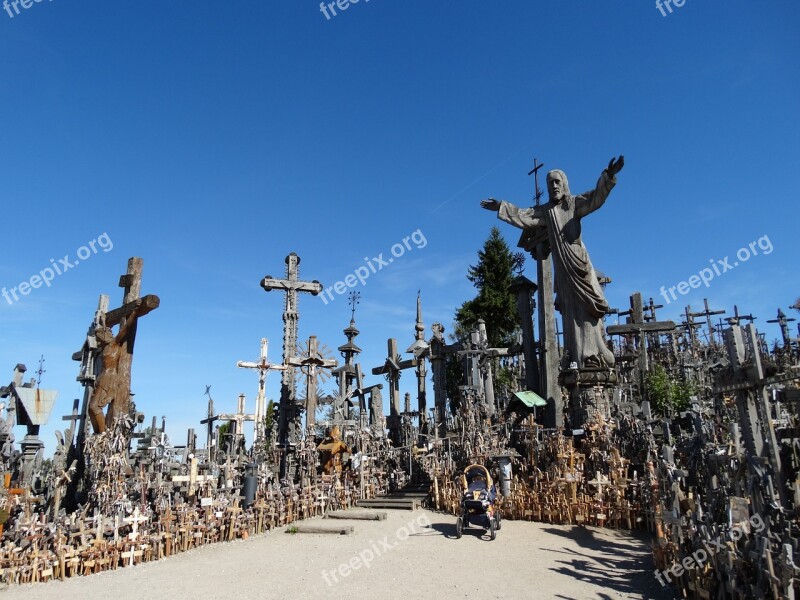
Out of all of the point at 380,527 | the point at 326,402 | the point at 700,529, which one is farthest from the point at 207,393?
the point at 700,529

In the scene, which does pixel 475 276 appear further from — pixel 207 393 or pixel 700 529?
pixel 700 529

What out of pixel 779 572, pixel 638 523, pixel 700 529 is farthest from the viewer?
pixel 638 523

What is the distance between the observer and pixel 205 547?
10.6 metres

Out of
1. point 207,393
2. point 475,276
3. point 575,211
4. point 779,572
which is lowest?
point 779,572

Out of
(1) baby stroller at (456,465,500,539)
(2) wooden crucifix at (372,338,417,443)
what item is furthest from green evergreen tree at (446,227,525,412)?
(1) baby stroller at (456,465,500,539)

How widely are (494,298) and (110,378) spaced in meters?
24.5

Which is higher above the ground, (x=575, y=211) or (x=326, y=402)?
(x=575, y=211)

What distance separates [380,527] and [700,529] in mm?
7253

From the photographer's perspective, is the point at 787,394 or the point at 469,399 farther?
the point at 469,399

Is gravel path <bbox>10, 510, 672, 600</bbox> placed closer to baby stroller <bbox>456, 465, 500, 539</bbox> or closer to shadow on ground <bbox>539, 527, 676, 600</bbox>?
shadow on ground <bbox>539, 527, 676, 600</bbox>

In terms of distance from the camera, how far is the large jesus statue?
15070 mm

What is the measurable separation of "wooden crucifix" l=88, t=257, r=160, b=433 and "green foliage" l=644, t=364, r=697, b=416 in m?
17.5

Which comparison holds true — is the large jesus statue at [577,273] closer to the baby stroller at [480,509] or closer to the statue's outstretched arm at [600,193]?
the statue's outstretched arm at [600,193]

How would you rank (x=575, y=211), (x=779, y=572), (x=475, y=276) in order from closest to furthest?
1. (x=779, y=572)
2. (x=575, y=211)
3. (x=475, y=276)
